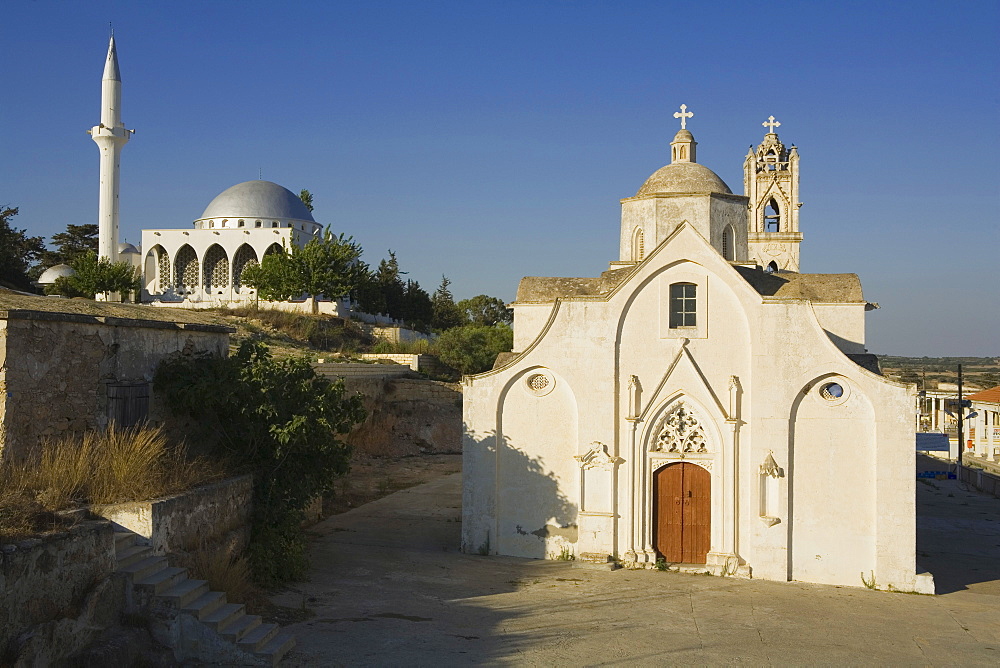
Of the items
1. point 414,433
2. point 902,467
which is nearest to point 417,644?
point 902,467

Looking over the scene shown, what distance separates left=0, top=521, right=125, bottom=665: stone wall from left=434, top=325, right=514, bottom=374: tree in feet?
121

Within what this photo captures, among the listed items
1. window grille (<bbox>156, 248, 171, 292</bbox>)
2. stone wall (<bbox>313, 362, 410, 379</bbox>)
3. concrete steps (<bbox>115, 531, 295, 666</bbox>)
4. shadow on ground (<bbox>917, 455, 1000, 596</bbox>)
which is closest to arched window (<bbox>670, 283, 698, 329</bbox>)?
shadow on ground (<bbox>917, 455, 1000, 596</bbox>)

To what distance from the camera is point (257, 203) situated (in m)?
63.8

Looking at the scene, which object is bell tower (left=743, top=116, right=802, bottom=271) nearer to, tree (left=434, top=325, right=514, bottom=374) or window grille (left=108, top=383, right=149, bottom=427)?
tree (left=434, top=325, right=514, bottom=374)

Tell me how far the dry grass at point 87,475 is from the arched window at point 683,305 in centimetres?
1009

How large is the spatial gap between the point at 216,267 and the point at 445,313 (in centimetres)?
2305

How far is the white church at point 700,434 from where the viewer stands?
16.5 m

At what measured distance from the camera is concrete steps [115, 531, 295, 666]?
10273 mm

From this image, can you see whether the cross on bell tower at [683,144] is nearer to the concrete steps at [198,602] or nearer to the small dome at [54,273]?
the concrete steps at [198,602]

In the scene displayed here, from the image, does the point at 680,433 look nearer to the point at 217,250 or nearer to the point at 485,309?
the point at 217,250

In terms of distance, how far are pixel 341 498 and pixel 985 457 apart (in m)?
49.7

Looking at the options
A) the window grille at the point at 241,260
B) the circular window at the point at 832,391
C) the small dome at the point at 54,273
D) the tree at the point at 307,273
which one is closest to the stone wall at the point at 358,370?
the tree at the point at 307,273

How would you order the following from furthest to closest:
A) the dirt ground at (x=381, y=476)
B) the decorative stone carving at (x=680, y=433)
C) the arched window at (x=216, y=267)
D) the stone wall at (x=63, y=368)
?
the arched window at (x=216, y=267) → the dirt ground at (x=381, y=476) → the decorative stone carving at (x=680, y=433) → the stone wall at (x=63, y=368)

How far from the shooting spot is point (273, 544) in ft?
46.5
